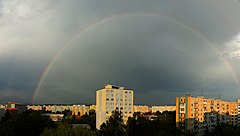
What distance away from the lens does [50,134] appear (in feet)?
56.2

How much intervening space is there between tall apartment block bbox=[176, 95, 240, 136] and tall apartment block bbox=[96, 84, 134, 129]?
13433 millimetres

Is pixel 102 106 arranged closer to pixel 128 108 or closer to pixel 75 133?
pixel 128 108

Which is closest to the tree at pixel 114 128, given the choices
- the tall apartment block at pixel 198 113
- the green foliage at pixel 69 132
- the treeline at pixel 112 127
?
the treeline at pixel 112 127

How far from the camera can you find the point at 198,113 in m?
45.2

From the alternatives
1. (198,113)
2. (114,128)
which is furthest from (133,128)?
(198,113)

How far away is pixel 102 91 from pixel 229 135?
2907 centimetres

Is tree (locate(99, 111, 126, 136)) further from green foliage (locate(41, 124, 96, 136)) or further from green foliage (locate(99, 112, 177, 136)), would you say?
green foliage (locate(41, 124, 96, 136))

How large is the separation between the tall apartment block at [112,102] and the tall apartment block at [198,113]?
529 inches

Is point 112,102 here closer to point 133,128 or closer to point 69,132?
point 133,128

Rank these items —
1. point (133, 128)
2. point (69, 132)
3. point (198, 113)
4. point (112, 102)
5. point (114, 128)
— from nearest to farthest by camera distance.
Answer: point (69, 132)
point (114, 128)
point (133, 128)
point (198, 113)
point (112, 102)

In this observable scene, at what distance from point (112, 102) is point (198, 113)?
58.9 feet

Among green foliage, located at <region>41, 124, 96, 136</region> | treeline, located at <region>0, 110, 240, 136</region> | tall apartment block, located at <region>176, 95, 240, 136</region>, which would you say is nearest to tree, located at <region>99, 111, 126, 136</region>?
treeline, located at <region>0, 110, 240, 136</region>

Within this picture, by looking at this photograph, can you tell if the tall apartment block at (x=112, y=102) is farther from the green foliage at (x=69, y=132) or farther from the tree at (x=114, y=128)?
the green foliage at (x=69, y=132)

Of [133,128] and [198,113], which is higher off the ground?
[198,113]
